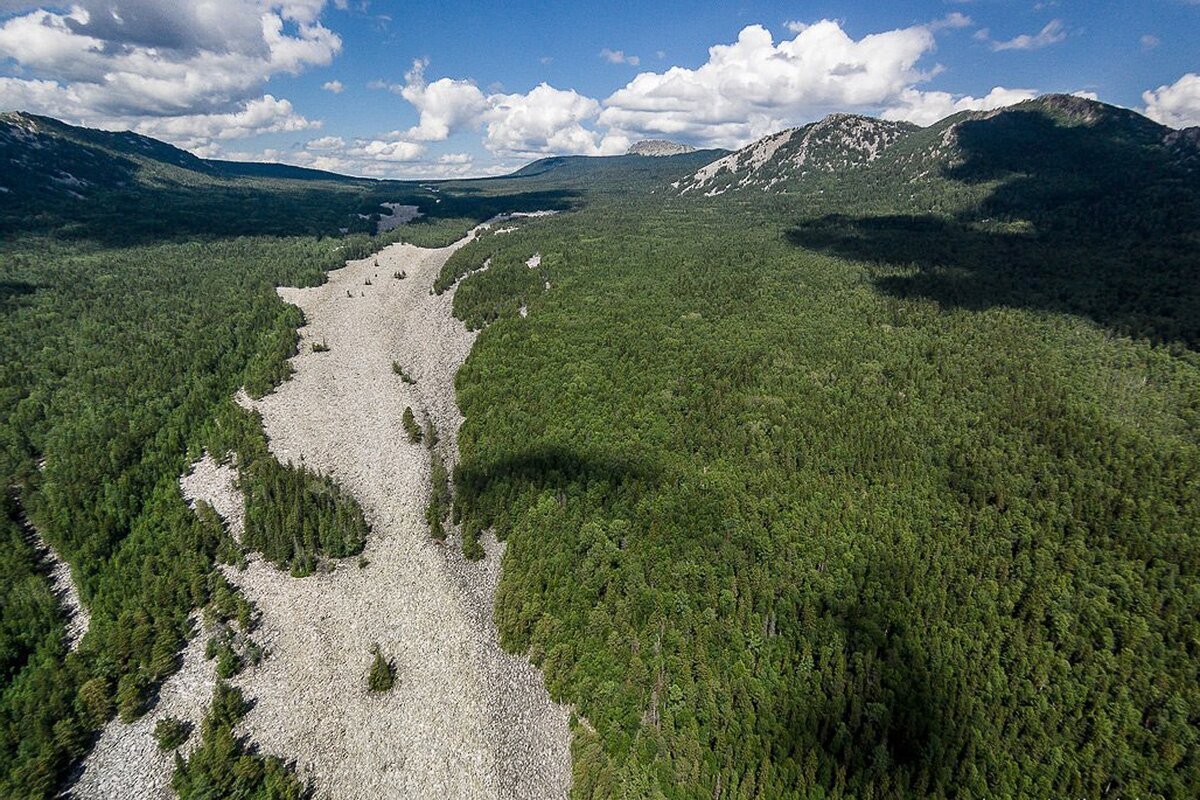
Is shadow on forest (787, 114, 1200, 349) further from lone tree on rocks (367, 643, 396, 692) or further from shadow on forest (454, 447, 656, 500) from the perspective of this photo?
lone tree on rocks (367, 643, 396, 692)

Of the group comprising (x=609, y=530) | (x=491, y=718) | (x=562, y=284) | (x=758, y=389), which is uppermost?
(x=562, y=284)

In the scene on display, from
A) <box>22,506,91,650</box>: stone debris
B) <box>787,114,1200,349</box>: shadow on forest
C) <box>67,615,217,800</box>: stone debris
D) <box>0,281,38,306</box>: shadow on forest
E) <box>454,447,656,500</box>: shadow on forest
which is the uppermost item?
<box>787,114,1200,349</box>: shadow on forest

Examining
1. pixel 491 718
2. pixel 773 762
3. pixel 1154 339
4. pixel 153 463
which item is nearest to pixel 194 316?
pixel 153 463

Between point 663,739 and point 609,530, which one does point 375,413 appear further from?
point 663,739

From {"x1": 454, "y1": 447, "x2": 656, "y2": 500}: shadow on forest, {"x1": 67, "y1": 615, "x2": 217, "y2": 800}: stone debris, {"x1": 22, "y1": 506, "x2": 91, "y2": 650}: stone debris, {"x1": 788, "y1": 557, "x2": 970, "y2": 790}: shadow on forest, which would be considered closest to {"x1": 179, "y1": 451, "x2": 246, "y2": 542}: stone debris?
{"x1": 22, "y1": 506, "x2": 91, "y2": 650}: stone debris

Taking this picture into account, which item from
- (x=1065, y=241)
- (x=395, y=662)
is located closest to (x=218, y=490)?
(x=395, y=662)

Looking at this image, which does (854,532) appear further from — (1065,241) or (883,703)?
(1065,241)
